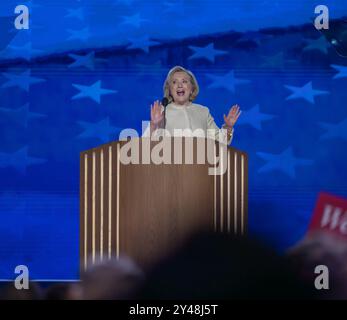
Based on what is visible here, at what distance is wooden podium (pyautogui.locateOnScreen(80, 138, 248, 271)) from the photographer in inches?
121

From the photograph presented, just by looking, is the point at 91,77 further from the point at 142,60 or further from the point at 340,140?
the point at 340,140

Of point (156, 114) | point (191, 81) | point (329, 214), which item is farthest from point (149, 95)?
point (329, 214)

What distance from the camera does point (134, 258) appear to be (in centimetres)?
309

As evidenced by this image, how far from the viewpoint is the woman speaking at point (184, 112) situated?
3.11m

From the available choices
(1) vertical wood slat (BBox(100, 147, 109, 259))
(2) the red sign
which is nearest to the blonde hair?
(1) vertical wood slat (BBox(100, 147, 109, 259))

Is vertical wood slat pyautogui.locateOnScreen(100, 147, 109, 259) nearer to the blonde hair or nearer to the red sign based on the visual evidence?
the blonde hair

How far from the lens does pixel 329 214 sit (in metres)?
3.09

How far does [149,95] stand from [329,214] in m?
1.11

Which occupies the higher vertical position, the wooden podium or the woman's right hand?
the woman's right hand

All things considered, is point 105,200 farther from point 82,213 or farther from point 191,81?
point 191,81

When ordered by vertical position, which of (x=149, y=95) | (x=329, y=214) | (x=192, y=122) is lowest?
(x=329, y=214)

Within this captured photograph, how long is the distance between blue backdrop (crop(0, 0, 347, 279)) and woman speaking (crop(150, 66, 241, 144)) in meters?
0.04

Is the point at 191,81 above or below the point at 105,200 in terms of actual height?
above

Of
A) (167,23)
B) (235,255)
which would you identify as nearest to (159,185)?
(235,255)
